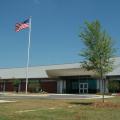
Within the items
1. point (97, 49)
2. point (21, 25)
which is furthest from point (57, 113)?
point (21, 25)

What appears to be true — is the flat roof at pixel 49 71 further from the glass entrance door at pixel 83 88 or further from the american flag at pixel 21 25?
the american flag at pixel 21 25

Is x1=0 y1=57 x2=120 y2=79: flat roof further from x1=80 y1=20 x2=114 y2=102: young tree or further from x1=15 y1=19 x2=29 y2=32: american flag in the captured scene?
x1=80 y1=20 x2=114 y2=102: young tree

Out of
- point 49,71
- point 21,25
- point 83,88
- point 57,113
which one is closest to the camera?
point 57,113

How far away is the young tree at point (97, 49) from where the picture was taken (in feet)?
84.0

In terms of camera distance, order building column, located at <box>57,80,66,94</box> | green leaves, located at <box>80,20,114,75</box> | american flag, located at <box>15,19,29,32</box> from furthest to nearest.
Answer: building column, located at <box>57,80,66,94</box> → american flag, located at <box>15,19,29,32</box> → green leaves, located at <box>80,20,114,75</box>

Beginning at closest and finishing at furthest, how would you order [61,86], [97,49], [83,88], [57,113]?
1. [57,113]
2. [97,49]
3. [83,88]
4. [61,86]

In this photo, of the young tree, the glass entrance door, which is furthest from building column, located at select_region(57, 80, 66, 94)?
the young tree

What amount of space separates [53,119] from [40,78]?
166ft

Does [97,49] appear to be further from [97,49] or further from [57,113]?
[57,113]

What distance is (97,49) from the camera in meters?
25.6

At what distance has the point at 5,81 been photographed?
2876 inches

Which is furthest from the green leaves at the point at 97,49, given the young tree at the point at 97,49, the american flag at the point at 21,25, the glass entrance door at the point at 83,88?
the glass entrance door at the point at 83,88

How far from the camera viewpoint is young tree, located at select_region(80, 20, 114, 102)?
25.6 meters

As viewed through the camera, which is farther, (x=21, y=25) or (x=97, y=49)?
(x=21, y=25)
